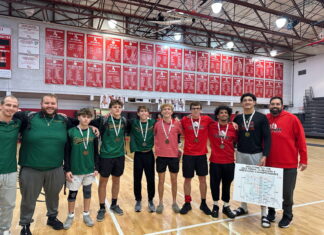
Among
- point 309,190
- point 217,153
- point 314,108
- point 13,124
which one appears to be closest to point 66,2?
point 13,124

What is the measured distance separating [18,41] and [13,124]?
9.18 metres

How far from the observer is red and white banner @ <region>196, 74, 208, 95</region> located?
12852 millimetres

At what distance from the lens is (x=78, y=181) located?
285 centimetres

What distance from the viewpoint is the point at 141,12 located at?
1138cm

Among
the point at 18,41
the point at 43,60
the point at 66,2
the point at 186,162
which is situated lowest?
the point at 186,162

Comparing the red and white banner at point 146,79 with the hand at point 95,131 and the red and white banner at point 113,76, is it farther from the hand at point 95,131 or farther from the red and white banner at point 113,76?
the hand at point 95,131

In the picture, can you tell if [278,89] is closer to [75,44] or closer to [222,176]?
[75,44]

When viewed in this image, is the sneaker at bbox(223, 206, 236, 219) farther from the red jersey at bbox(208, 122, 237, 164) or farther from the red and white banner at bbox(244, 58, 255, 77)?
the red and white banner at bbox(244, 58, 255, 77)

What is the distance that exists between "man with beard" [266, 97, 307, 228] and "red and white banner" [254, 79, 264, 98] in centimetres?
1246

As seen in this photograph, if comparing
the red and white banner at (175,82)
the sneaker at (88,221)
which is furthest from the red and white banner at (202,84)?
the sneaker at (88,221)

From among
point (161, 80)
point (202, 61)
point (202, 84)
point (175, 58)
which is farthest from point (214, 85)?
point (161, 80)

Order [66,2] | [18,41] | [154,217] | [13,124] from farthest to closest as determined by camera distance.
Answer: [66,2] < [18,41] < [154,217] < [13,124]

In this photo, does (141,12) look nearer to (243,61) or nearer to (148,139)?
(243,61)

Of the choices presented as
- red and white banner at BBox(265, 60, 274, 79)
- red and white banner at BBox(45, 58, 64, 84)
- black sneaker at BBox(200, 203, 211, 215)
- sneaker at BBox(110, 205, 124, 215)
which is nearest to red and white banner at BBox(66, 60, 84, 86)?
red and white banner at BBox(45, 58, 64, 84)
